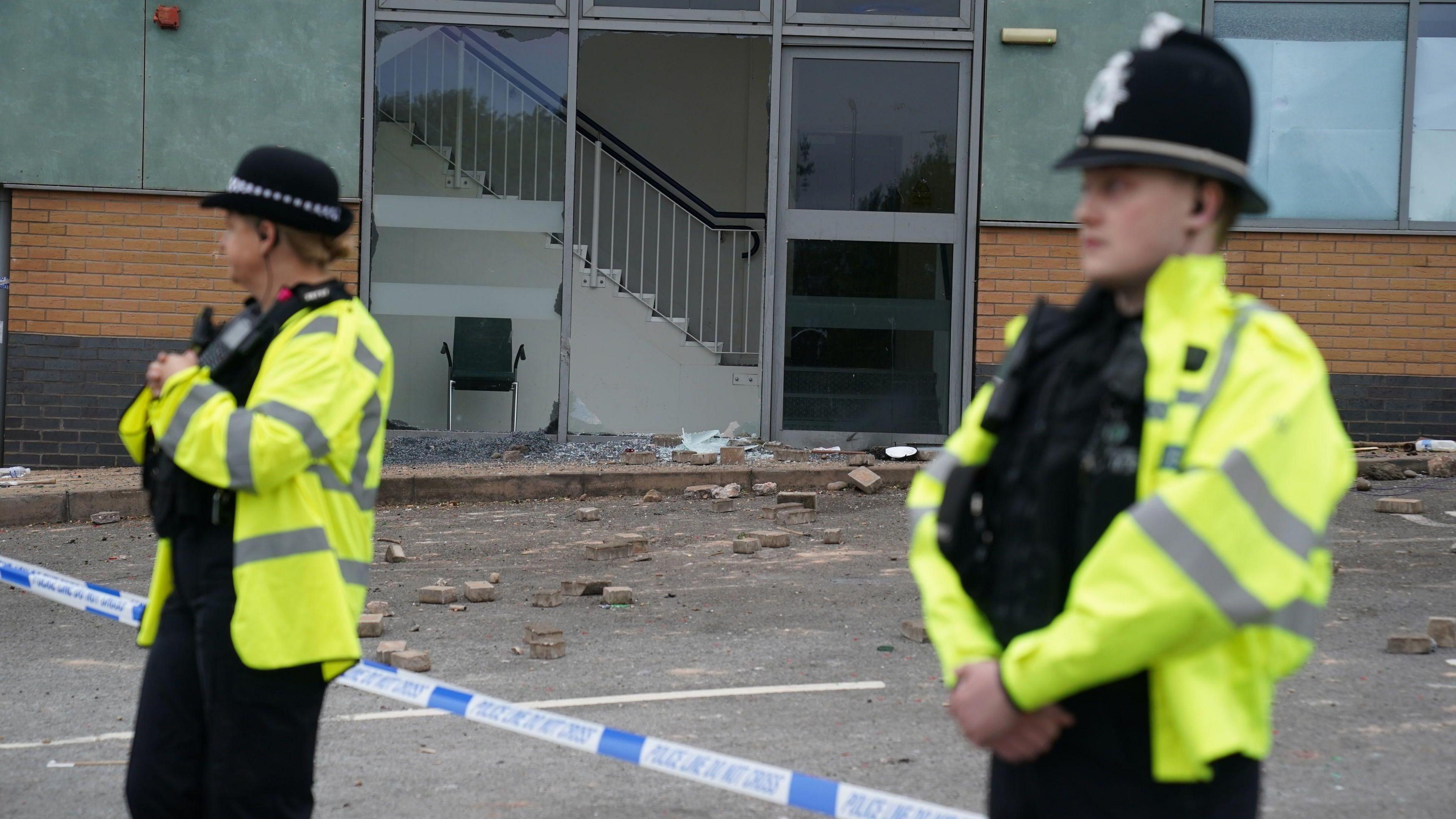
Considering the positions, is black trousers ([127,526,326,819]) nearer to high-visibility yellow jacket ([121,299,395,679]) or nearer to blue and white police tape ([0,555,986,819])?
high-visibility yellow jacket ([121,299,395,679])

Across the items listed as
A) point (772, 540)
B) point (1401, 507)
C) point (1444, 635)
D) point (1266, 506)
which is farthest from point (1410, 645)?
point (1266, 506)

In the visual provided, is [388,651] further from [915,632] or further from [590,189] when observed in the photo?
[590,189]

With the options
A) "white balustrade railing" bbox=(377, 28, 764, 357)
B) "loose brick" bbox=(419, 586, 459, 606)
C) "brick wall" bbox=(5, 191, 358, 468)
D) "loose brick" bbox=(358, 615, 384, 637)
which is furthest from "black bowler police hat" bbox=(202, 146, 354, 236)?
"white balustrade railing" bbox=(377, 28, 764, 357)

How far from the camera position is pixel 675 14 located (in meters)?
12.4

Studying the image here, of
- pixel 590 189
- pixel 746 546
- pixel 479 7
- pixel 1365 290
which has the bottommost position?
pixel 746 546

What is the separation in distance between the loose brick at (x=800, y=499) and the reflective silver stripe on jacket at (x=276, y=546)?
7.12m

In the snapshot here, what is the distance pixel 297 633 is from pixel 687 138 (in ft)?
46.8

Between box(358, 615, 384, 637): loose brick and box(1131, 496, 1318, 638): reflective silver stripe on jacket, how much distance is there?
522 centimetres

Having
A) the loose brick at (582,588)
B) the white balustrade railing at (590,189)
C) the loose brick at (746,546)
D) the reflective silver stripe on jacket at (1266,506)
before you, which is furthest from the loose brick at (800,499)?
the reflective silver stripe on jacket at (1266,506)

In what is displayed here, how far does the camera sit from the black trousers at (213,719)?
279 centimetres

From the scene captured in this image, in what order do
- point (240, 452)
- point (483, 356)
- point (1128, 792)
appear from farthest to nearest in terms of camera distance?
1. point (483, 356)
2. point (240, 452)
3. point (1128, 792)

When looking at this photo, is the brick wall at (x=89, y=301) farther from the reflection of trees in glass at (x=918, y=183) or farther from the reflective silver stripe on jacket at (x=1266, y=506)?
the reflective silver stripe on jacket at (x=1266, y=506)

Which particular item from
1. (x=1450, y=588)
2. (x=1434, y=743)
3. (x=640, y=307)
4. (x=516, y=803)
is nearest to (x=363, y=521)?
(x=516, y=803)

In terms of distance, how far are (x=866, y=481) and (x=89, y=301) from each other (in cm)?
667
